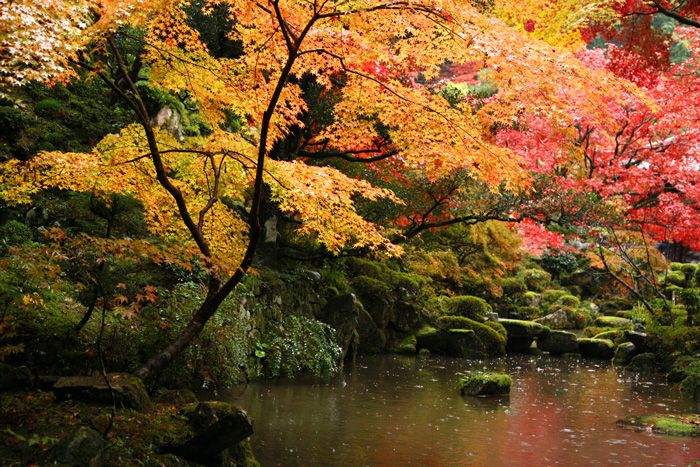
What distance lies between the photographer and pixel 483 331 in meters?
15.7

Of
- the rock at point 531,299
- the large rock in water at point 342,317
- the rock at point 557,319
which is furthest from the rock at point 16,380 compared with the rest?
the rock at point 531,299

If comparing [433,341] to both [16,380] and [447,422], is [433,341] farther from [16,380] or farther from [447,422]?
[16,380]

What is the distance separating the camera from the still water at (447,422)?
607 cm

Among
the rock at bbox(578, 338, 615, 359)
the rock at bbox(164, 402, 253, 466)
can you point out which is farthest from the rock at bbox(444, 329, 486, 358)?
the rock at bbox(164, 402, 253, 466)

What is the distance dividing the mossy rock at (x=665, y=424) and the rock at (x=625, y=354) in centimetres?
711

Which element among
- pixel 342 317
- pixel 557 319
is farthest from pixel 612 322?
pixel 342 317

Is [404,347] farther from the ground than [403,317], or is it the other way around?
[403,317]

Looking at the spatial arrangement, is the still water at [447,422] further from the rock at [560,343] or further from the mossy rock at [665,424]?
the rock at [560,343]

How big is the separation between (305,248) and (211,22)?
526 cm

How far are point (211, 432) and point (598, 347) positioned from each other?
48.8 feet

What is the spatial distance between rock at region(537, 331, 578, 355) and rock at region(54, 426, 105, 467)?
15.6m

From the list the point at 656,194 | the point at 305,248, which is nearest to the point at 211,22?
the point at 305,248

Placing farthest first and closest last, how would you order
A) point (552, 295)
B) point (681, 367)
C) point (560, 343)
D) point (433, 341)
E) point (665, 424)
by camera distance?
point (552, 295) → point (560, 343) → point (433, 341) → point (681, 367) → point (665, 424)

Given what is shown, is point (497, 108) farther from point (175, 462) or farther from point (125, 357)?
point (175, 462)
